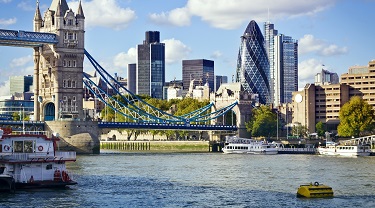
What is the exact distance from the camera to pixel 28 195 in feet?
A: 169

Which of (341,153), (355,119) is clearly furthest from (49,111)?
(355,119)

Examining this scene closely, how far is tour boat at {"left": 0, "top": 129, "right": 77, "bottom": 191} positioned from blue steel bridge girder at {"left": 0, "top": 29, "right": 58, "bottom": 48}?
60843 millimetres

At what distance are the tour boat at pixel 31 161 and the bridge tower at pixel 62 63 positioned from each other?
66607 mm

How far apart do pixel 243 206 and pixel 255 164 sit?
130 ft

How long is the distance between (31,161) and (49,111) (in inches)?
2900

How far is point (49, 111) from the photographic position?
126 meters

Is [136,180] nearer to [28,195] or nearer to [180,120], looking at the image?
[28,195]

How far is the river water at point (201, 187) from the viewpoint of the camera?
4903 cm

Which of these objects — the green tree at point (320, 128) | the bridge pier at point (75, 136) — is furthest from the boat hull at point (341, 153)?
the green tree at point (320, 128)

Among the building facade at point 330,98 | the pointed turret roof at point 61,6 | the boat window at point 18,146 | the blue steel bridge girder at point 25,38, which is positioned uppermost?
the pointed turret roof at point 61,6

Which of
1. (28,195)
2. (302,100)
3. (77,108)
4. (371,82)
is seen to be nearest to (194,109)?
(302,100)

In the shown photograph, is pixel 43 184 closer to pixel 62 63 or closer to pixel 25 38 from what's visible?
pixel 25 38

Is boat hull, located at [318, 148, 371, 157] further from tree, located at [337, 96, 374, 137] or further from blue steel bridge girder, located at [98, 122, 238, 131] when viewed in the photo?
blue steel bridge girder, located at [98, 122, 238, 131]

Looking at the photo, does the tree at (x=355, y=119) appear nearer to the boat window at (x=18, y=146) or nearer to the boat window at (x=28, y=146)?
the boat window at (x=28, y=146)
